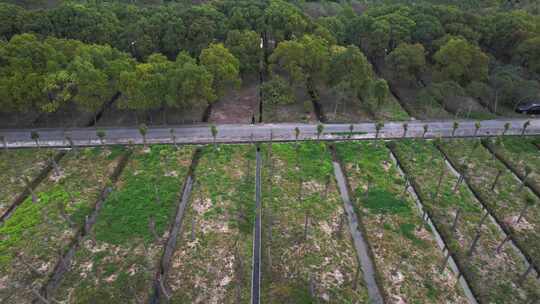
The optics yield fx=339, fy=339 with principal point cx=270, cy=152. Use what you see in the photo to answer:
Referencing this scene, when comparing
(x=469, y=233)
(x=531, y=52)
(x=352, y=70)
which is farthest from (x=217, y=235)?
(x=531, y=52)

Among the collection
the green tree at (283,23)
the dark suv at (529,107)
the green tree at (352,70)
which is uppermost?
the green tree at (283,23)

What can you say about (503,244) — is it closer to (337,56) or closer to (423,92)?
(423,92)

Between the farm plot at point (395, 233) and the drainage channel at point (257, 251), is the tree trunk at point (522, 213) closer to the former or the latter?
the farm plot at point (395, 233)

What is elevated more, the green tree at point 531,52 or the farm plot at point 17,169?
the green tree at point 531,52

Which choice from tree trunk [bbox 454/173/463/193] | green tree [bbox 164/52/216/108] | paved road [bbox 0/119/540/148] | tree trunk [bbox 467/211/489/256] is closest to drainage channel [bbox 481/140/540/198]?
paved road [bbox 0/119/540/148]

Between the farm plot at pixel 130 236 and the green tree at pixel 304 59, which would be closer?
the farm plot at pixel 130 236

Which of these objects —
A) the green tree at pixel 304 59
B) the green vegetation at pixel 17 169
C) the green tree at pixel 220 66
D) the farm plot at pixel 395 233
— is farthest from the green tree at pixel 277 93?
the green vegetation at pixel 17 169
